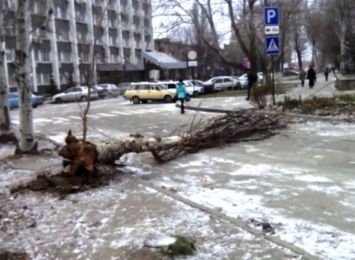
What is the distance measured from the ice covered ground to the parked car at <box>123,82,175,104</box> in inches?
980

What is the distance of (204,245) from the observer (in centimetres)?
504

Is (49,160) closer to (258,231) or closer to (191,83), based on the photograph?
(258,231)

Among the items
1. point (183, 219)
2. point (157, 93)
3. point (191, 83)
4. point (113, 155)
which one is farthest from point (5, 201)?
point (191, 83)

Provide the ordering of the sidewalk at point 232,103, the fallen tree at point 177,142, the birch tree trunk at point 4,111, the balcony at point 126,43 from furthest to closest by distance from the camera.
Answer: the balcony at point 126,43, the sidewalk at point 232,103, the birch tree trunk at point 4,111, the fallen tree at point 177,142

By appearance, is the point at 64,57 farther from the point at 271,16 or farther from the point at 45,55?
the point at 271,16

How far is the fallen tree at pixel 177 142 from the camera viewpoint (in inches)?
322

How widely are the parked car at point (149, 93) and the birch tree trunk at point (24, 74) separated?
2280 centimetres

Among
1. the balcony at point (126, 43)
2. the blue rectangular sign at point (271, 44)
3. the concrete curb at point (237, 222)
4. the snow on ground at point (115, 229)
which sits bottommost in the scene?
the snow on ground at point (115, 229)

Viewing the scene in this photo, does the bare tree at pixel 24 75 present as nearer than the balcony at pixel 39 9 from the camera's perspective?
Yes

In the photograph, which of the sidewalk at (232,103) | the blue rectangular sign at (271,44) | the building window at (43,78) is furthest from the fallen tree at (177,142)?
the building window at (43,78)

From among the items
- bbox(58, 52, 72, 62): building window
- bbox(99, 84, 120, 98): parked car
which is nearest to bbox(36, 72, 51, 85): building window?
bbox(58, 52, 72, 62): building window

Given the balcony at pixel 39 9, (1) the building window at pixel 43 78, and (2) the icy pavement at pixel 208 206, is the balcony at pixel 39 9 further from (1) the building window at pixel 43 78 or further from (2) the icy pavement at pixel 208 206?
(1) the building window at pixel 43 78

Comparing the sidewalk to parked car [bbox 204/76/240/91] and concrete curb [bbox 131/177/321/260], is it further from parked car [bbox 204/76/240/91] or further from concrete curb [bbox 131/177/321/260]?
parked car [bbox 204/76/240/91]

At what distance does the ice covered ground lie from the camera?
5035 mm
